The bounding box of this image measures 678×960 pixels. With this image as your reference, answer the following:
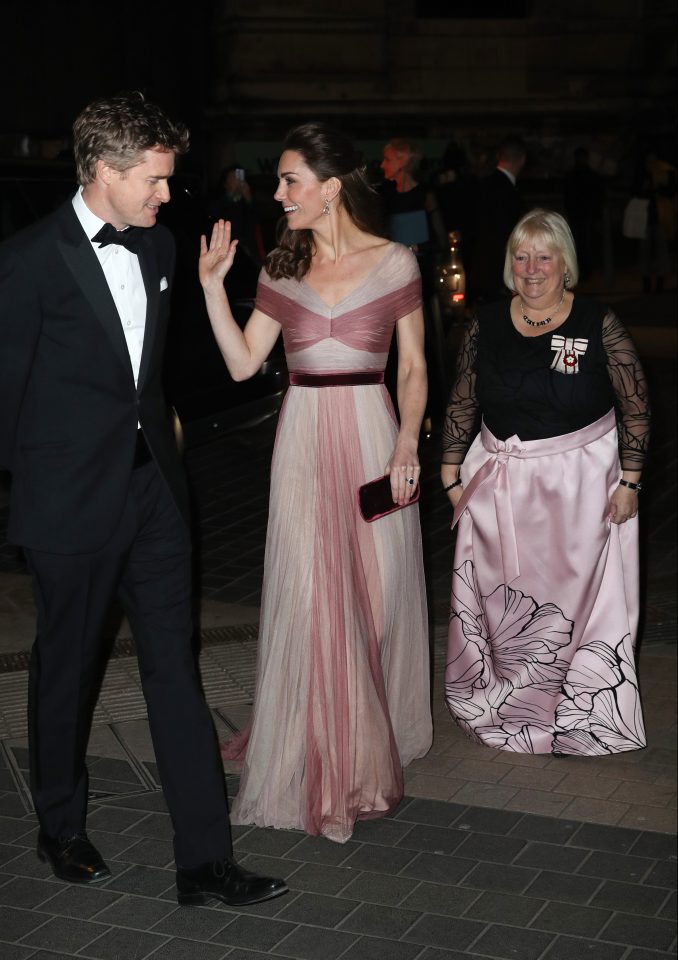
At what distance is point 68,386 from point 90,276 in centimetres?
28

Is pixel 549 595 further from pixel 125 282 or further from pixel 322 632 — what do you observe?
pixel 125 282

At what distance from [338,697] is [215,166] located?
23522mm

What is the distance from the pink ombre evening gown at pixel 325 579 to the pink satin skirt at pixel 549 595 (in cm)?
73

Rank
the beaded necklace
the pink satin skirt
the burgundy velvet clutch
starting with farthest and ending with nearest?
the pink satin skirt, the beaded necklace, the burgundy velvet clutch

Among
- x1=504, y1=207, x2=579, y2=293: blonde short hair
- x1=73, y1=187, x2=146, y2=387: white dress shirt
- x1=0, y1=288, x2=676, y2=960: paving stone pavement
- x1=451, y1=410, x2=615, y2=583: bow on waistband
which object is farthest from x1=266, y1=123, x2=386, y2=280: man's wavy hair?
x1=0, y1=288, x2=676, y2=960: paving stone pavement

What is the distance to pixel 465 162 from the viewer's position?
25719mm

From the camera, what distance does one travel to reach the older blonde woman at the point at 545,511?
5.06m

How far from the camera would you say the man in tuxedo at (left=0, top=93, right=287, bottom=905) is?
371cm

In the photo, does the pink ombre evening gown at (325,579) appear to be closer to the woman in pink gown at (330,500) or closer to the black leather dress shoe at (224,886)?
the woman in pink gown at (330,500)

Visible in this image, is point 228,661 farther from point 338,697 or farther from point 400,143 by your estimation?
point 400,143

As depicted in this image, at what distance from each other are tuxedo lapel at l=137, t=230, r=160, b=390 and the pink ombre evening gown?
760mm

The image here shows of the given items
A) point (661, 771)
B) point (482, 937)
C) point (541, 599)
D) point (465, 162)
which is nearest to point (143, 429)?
point (482, 937)

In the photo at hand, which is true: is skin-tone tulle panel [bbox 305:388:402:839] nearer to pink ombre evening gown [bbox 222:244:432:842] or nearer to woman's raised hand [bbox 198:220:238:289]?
pink ombre evening gown [bbox 222:244:432:842]

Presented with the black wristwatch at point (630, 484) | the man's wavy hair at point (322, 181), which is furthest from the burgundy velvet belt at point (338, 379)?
the black wristwatch at point (630, 484)
